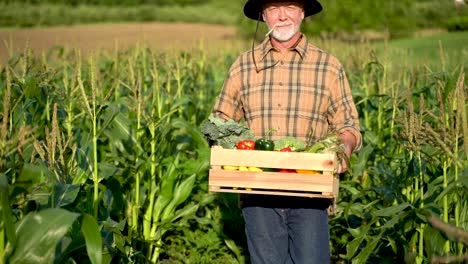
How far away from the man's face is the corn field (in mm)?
894

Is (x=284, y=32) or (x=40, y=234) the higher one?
(x=284, y=32)

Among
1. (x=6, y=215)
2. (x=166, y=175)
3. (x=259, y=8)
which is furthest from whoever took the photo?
(x=166, y=175)

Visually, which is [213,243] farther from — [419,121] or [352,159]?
[419,121]

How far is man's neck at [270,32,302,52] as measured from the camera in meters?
4.32

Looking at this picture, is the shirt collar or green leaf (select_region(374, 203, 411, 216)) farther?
green leaf (select_region(374, 203, 411, 216))

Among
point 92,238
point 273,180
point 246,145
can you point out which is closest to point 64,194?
point 92,238

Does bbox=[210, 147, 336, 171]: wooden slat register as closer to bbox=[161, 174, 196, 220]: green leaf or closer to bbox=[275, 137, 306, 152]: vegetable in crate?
bbox=[275, 137, 306, 152]: vegetable in crate

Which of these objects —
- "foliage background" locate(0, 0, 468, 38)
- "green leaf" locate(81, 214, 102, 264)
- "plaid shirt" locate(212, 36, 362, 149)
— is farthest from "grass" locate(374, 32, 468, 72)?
"foliage background" locate(0, 0, 468, 38)

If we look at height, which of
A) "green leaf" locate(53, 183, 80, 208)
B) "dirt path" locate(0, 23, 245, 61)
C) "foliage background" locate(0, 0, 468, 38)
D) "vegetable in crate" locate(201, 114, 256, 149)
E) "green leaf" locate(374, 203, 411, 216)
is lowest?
"green leaf" locate(374, 203, 411, 216)

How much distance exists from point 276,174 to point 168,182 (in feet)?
8.76

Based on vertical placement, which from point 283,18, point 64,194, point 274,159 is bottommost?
point 64,194

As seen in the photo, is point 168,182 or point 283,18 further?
point 168,182

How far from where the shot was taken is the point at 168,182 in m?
6.39

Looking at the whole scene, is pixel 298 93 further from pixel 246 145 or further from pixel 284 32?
pixel 246 145
